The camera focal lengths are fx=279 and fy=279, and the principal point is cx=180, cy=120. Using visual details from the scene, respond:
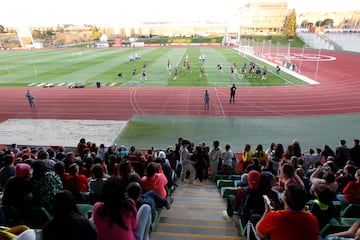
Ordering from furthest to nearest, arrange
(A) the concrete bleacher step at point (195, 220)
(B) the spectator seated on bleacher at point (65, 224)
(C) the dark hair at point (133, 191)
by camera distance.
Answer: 1. (A) the concrete bleacher step at point (195, 220)
2. (C) the dark hair at point (133, 191)
3. (B) the spectator seated on bleacher at point (65, 224)

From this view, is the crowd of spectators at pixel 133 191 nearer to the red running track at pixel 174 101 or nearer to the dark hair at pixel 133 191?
the dark hair at pixel 133 191

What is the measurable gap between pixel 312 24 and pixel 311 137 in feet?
424

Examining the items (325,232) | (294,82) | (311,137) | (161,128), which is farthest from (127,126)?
(294,82)

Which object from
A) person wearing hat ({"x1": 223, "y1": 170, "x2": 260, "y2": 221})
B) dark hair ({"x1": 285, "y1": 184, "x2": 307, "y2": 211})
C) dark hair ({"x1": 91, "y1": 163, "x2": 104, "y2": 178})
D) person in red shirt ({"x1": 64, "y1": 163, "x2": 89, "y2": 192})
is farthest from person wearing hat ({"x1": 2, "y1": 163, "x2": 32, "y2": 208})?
dark hair ({"x1": 285, "y1": 184, "x2": 307, "y2": 211})

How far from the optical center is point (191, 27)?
144 meters

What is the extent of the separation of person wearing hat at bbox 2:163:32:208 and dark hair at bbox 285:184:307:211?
393cm

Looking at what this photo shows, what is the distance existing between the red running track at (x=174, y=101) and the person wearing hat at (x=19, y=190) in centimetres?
1363

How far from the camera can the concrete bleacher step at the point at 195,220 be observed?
488 cm

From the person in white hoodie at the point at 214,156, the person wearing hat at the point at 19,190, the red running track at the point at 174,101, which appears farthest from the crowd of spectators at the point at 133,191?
the red running track at the point at 174,101

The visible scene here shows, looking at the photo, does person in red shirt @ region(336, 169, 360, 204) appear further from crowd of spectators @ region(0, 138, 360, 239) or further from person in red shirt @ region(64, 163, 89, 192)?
person in red shirt @ region(64, 163, 89, 192)

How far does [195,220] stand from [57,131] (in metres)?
12.7

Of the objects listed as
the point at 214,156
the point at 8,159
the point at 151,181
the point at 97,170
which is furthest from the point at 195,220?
the point at 8,159

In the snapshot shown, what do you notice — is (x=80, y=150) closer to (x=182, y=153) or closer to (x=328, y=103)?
(x=182, y=153)

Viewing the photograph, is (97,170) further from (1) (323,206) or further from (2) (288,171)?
(1) (323,206)
